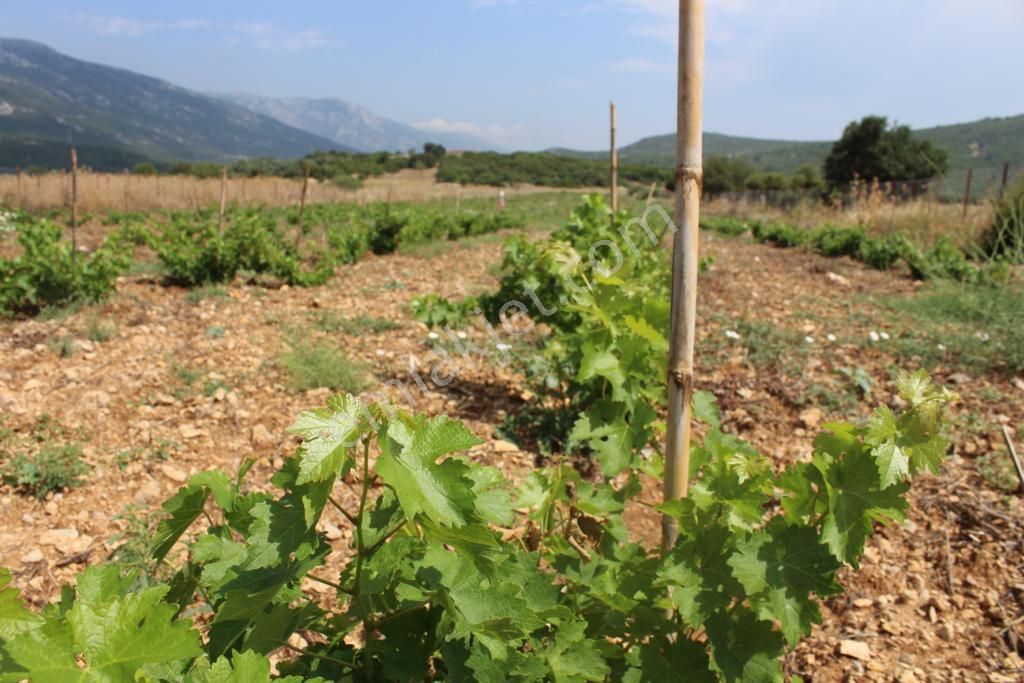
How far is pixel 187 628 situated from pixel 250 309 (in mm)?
6257

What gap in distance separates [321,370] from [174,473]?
1.36 m

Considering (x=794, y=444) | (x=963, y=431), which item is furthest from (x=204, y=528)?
(x=963, y=431)

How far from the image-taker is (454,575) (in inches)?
39.4

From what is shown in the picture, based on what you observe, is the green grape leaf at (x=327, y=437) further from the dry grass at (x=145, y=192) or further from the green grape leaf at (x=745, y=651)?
the dry grass at (x=145, y=192)

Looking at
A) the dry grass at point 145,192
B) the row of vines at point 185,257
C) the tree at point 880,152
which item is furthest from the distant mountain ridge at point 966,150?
the row of vines at point 185,257

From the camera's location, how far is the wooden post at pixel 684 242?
131cm

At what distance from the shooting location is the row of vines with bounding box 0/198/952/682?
0.82 m

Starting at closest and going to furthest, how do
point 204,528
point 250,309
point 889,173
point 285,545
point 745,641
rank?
point 285,545
point 745,641
point 204,528
point 250,309
point 889,173

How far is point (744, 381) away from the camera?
433 centimetres

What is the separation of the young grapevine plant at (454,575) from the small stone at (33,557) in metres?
1.73

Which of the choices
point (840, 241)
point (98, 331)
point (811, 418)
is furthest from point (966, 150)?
point (98, 331)

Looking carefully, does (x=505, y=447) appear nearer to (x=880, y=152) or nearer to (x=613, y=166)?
(x=613, y=166)

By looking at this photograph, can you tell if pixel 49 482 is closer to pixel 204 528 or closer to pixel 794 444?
pixel 204 528

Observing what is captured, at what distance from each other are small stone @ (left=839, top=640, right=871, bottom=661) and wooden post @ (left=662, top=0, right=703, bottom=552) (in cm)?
96
